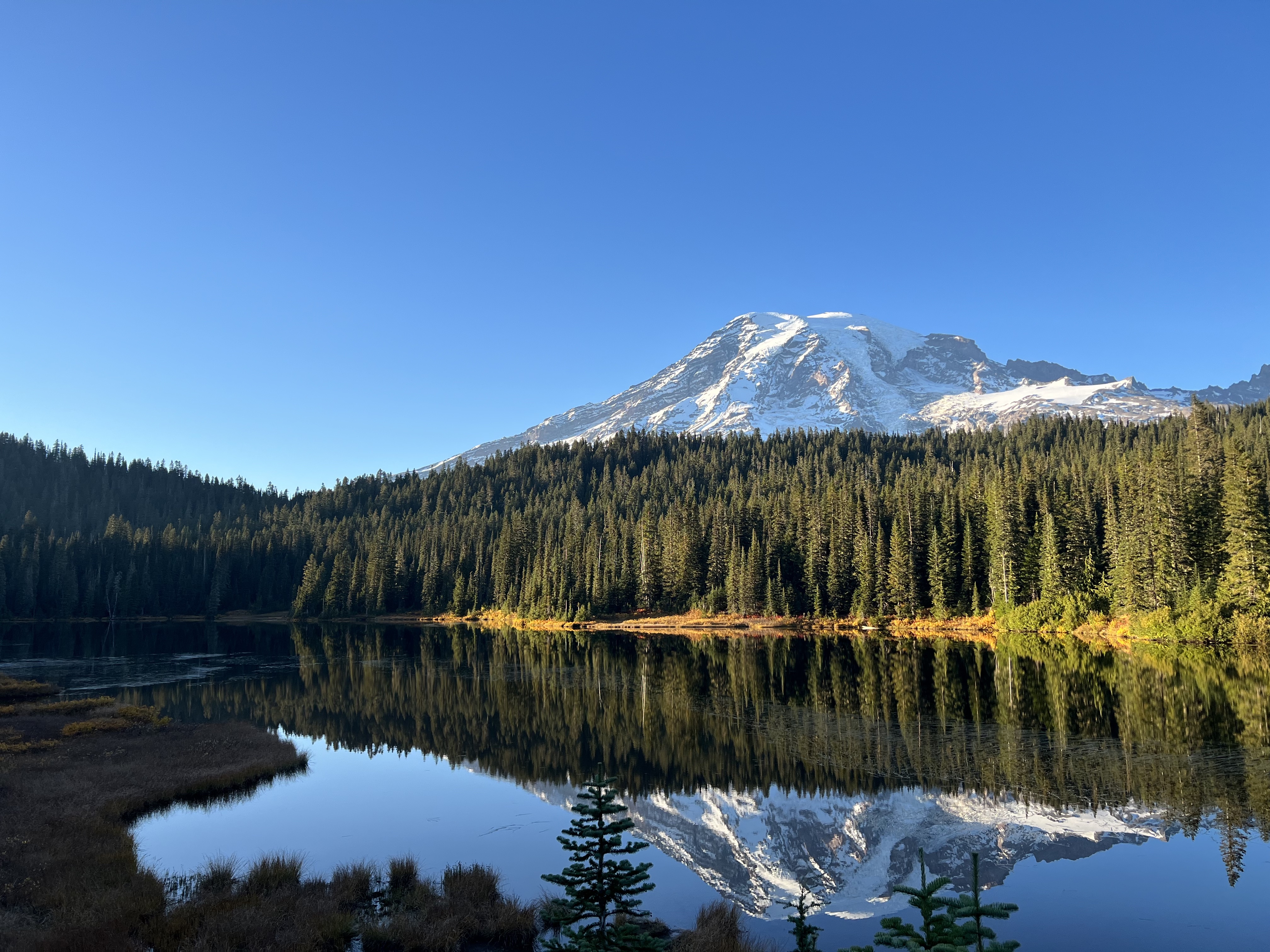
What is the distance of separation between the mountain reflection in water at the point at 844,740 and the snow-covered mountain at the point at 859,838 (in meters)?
0.08

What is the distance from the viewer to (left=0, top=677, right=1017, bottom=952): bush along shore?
1284 centimetres

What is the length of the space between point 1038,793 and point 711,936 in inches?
634

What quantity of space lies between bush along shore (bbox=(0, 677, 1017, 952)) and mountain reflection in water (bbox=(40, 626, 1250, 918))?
3.00 meters

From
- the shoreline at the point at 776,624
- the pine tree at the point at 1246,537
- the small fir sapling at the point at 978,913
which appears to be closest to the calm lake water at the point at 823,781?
the shoreline at the point at 776,624

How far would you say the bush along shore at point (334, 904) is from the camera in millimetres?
12844

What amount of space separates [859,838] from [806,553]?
10738 centimetres

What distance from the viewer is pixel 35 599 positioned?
6363 inches

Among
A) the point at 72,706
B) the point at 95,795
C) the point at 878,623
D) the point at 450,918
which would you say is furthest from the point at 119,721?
the point at 878,623

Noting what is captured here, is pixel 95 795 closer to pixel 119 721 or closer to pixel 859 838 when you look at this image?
pixel 119 721

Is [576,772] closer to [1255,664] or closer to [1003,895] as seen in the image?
[1003,895]

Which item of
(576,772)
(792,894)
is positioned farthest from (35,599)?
(792,894)

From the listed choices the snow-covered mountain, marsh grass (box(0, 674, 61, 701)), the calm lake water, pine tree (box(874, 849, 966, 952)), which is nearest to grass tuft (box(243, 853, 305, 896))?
the calm lake water

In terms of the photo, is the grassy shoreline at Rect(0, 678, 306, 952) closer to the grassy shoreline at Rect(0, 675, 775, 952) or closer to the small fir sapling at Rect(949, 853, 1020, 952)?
the grassy shoreline at Rect(0, 675, 775, 952)

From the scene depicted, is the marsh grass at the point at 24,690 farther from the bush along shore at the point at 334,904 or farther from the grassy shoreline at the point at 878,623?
the bush along shore at the point at 334,904
